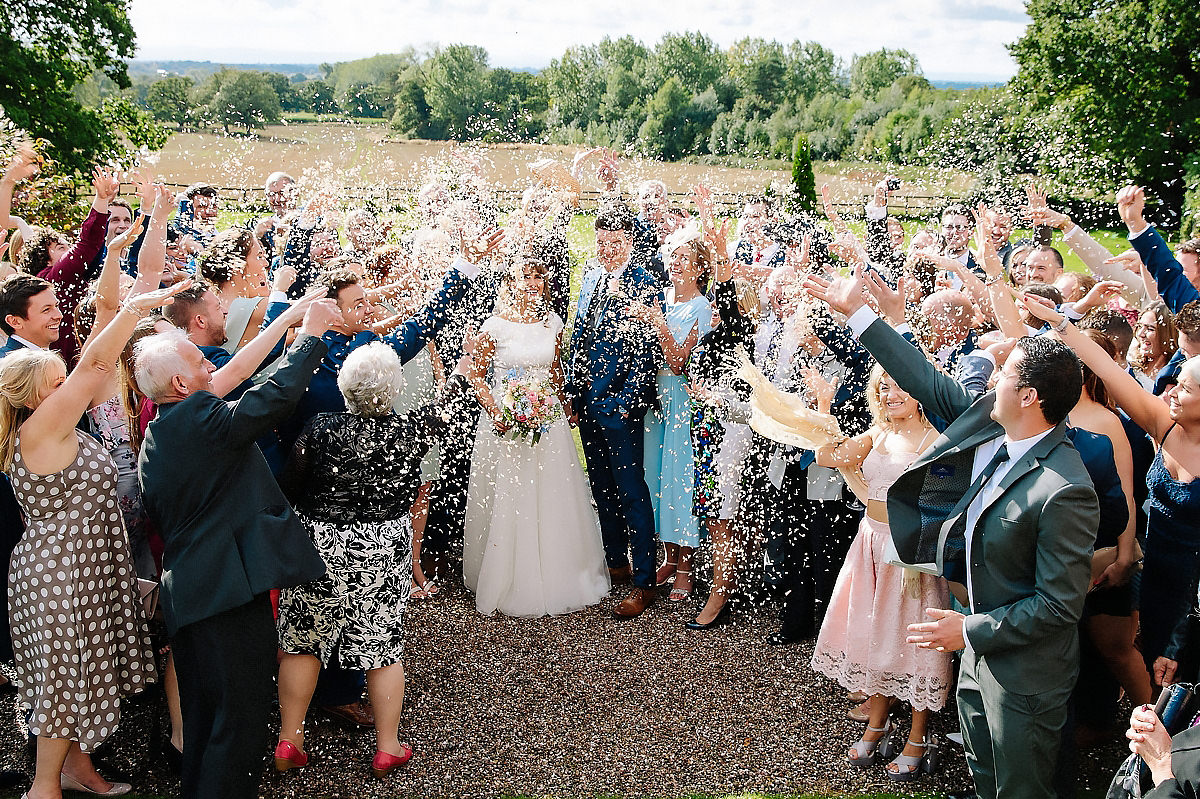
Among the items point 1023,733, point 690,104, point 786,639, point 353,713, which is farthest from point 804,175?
point 1023,733

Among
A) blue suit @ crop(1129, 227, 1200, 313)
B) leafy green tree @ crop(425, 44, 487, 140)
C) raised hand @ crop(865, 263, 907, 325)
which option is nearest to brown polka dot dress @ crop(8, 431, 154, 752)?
raised hand @ crop(865, 263, 907, 325)

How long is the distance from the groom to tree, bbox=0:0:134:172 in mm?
17651

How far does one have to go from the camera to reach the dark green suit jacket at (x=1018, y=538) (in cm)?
313

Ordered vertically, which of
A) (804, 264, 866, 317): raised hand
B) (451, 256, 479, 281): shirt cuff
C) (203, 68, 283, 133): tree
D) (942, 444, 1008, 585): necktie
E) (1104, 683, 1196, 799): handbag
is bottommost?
(1104, 683, 1196, 799): handbag

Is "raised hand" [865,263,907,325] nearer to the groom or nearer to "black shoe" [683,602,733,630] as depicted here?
the groom

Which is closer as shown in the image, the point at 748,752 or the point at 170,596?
the point at 170,596

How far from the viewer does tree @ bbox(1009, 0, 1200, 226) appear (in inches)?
959

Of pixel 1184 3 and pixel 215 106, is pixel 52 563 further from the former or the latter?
pixel 1184 3

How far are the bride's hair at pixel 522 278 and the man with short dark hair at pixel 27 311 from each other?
2714 millimetres

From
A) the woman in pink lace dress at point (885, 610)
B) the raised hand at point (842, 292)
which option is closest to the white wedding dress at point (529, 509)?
the woman in pink lace dress at point (885, 610)

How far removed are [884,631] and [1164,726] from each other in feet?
5.31

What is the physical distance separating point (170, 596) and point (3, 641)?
176 centimetres

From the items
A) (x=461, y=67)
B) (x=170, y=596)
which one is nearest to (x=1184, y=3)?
(x=461, y=67)

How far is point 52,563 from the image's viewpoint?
405cm
